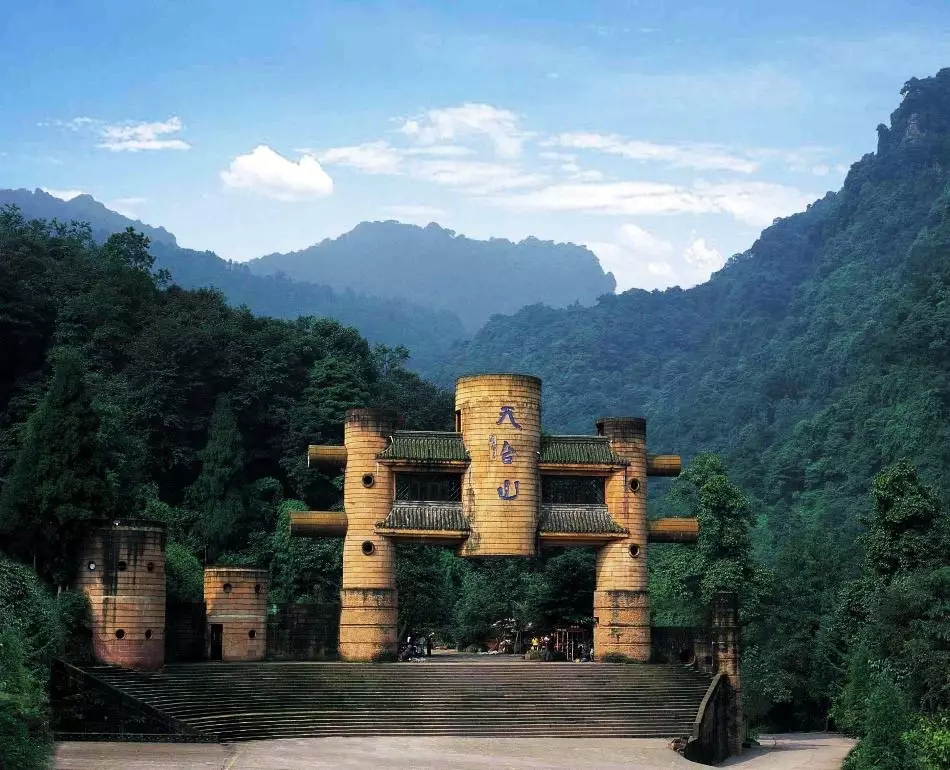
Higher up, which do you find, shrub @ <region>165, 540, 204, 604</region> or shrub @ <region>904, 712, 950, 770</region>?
shrub @ <region>165, 540, 204, 604</region>

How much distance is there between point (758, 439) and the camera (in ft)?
327

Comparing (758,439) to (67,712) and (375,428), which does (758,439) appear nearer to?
(375,428)

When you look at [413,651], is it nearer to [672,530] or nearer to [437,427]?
[672,530]

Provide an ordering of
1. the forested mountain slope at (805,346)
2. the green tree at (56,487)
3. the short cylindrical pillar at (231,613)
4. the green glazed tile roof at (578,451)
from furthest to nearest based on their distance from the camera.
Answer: the forested mountain slope at (805,346) → the green glazed tile roof at (578,451) → the short cylindrical pillar at (231,613) → the green tree at (56,487)

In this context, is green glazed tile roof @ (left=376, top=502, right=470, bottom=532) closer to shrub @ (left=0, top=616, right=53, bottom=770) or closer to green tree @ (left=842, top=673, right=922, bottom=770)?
green tree @ (left=842, top=673, right=922, bottom=770)

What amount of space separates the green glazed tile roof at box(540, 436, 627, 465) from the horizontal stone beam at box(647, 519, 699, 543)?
2160 millimetres

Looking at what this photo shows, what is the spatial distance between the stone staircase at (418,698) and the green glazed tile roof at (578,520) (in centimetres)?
340

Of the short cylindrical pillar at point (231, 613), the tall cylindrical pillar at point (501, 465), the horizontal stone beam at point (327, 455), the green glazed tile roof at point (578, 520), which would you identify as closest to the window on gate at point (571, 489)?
the green glazed tile roof at point (578, 520)

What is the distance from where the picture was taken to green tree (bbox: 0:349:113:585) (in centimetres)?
3241

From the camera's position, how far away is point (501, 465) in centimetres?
3594

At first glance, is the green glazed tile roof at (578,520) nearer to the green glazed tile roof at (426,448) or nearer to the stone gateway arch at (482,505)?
the stone gateway arch at (482,505)

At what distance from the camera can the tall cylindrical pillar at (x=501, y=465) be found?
35625mm

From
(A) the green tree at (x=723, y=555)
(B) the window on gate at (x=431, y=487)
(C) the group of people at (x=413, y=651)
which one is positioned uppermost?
(B) the window on gate at (x=431, y=487)

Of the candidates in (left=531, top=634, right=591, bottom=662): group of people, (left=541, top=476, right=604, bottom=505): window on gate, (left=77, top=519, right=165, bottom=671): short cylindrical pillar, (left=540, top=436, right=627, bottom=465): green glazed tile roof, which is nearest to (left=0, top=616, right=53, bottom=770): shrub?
(left=77, top=519, right=165, bottom=671): short cylindrical pillar
